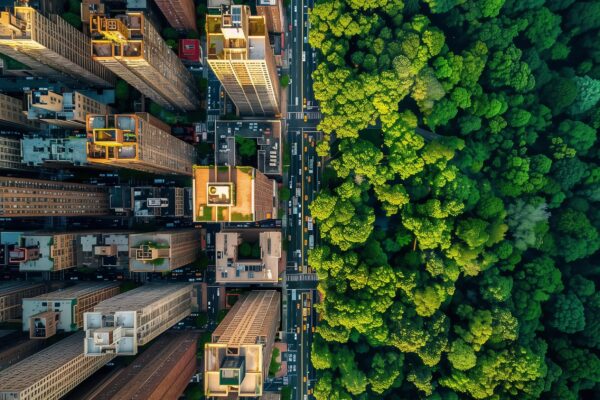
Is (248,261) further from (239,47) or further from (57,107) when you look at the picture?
(57,107)

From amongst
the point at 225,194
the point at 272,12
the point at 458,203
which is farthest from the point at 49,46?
the point at 458,203

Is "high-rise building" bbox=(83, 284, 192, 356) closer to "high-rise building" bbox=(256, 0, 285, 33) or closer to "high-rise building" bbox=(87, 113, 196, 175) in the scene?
"high-rise building" bbox=(87, 113, 196, 175)

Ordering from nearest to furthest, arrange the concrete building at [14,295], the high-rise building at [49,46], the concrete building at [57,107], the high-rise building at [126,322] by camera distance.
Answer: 1. the high-rise building at [126,322]
2. the high-rise building at [49,46]
3. the concrete building at [57,107]
4. the concrete building at [14,295]

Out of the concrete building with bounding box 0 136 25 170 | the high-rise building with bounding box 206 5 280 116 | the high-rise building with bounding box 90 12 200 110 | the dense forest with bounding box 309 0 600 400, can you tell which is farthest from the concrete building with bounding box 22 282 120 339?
the high-rise building with bounding box 206 5 280 116

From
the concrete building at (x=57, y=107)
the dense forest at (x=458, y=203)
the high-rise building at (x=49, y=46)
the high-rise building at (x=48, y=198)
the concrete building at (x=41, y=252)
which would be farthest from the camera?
the dense forest at (x=458, y=203)

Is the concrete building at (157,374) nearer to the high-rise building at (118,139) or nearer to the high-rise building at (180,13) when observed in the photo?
the high-rise building at (118,139)

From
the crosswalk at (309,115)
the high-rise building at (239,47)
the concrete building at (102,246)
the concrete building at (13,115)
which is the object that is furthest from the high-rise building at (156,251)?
the crosswalk at (309,115)

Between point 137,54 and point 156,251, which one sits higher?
point 137,54
